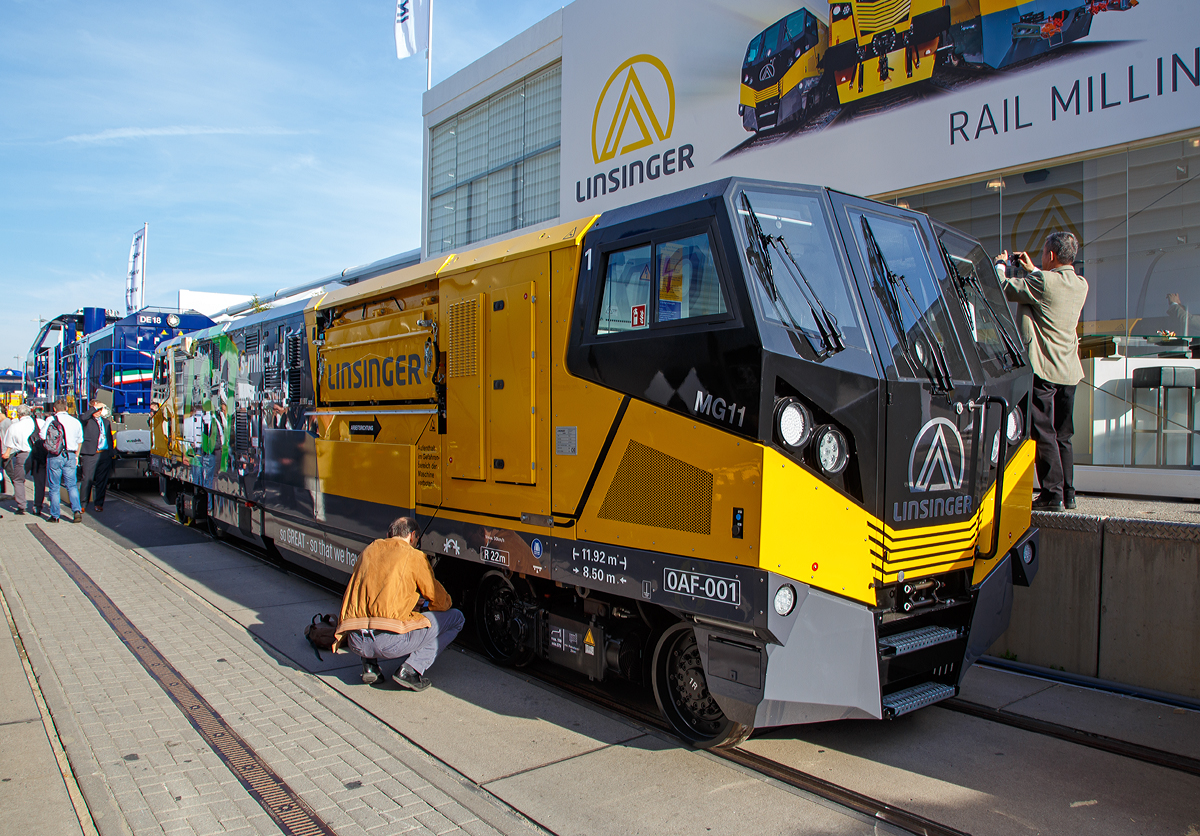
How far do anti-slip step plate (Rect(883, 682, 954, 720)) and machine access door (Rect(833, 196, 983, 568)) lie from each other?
0.62 m

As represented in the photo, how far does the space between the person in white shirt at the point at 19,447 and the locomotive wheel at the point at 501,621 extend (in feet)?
39.5

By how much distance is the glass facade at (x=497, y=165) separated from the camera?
1466cm

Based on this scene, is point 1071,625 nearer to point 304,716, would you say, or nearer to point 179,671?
point 304,716

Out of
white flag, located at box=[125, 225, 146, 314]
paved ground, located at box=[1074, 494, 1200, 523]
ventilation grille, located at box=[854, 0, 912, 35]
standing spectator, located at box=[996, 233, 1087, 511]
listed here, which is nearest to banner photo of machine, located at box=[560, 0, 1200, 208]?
ventilation grille, located at box=[854, 0, 912, 35]

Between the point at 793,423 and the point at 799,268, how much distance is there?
858 millimetres

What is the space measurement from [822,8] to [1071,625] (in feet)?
25.4

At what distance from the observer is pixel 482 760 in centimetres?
430

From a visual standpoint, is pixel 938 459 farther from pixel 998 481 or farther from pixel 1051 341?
pixel 1051 341

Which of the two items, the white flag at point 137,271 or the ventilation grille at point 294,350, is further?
the white flag at point 137,271

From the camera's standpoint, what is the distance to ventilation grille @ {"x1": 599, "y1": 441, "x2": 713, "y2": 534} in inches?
154

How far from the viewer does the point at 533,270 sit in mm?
5074

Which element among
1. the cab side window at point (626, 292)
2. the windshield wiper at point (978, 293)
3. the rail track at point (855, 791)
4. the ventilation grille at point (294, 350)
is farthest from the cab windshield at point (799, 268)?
the ventilation grille at point (294, 350)

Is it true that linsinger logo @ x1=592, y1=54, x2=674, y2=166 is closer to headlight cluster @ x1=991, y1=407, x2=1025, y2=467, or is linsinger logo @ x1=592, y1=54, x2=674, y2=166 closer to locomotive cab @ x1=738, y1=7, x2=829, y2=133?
locomotive cab @ x1=738, y1=7, x2=829, y2=133

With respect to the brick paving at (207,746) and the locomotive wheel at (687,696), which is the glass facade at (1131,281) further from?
the brick paving at (207,746)
